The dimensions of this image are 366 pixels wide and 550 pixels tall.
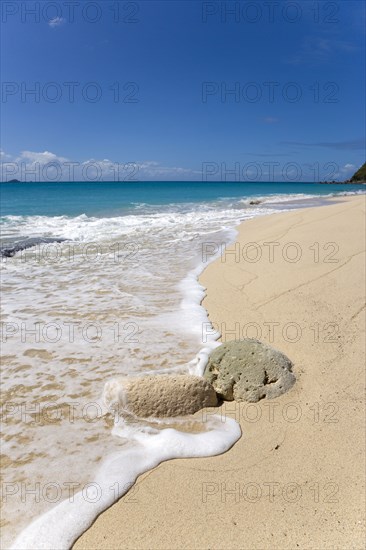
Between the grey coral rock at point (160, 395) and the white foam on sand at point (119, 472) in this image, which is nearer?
the white foam on sand at point (119, 472)

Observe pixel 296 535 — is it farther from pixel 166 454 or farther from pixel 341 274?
pixel 341 274

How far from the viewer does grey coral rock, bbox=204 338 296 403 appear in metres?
3.39

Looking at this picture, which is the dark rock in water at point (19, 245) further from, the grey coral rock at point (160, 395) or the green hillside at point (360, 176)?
the green hillside at point (360, 176)

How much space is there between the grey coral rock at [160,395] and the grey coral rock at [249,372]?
0.18m

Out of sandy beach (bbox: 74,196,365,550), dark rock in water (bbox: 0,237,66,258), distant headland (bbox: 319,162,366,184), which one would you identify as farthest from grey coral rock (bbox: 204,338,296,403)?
distant headland (bbox: 319,162,366,184)

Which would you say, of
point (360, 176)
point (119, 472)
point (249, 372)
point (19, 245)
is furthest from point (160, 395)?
point (360, 176)

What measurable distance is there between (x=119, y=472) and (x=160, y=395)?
0.75 metres

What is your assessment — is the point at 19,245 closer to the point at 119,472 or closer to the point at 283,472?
the point at 119,472

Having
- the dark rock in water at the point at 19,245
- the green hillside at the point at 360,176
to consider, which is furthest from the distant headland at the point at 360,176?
the dark rock in water at the point at 19,245

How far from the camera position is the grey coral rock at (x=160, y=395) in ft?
10.6

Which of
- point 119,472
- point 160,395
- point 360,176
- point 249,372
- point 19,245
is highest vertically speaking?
point 360,176

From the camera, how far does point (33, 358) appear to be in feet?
14.0

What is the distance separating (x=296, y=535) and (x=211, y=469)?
0.71 meters

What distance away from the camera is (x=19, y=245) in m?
11.9
